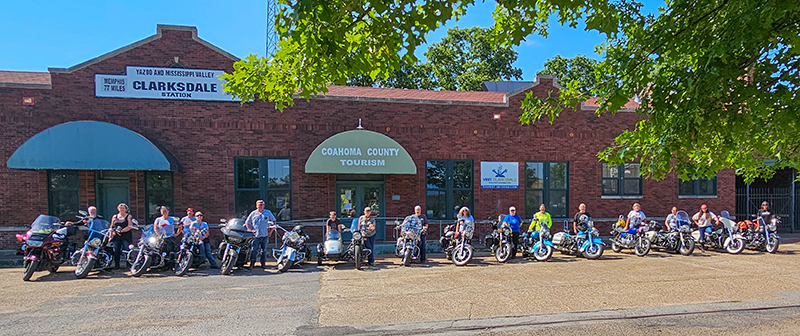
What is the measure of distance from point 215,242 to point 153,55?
238 inches

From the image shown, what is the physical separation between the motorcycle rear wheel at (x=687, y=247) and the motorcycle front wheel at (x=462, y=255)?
655cm

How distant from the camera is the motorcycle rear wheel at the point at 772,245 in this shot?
13766 mm

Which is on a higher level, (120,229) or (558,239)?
(120,229)

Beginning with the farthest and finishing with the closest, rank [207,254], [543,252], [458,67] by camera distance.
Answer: [458,67], [543,252], [207,254]

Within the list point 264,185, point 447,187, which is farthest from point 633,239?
point 264,185

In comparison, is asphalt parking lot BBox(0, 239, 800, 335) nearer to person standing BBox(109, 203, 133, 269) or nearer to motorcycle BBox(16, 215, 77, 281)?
motorcycle BBox(16, 215, 77, 281)

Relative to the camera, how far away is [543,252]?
1246cm

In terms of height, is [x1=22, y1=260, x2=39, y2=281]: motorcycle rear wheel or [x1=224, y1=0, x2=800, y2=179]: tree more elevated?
[x1=224, y1=0, x2=800, y2=179]: tree

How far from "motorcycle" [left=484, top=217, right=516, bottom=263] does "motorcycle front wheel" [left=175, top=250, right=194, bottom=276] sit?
7551 millimetres

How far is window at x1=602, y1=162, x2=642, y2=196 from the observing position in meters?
17.1

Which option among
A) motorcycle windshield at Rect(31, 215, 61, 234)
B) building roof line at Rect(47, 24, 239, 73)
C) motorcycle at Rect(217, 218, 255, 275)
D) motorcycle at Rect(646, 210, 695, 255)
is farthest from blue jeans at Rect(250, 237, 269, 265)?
motorcycle at Rect(646, 210, 695, 255)

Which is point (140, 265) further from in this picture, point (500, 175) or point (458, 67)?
point (458, 67)

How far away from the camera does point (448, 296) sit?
26.6 ft

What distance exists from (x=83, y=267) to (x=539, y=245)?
35.8 feet
